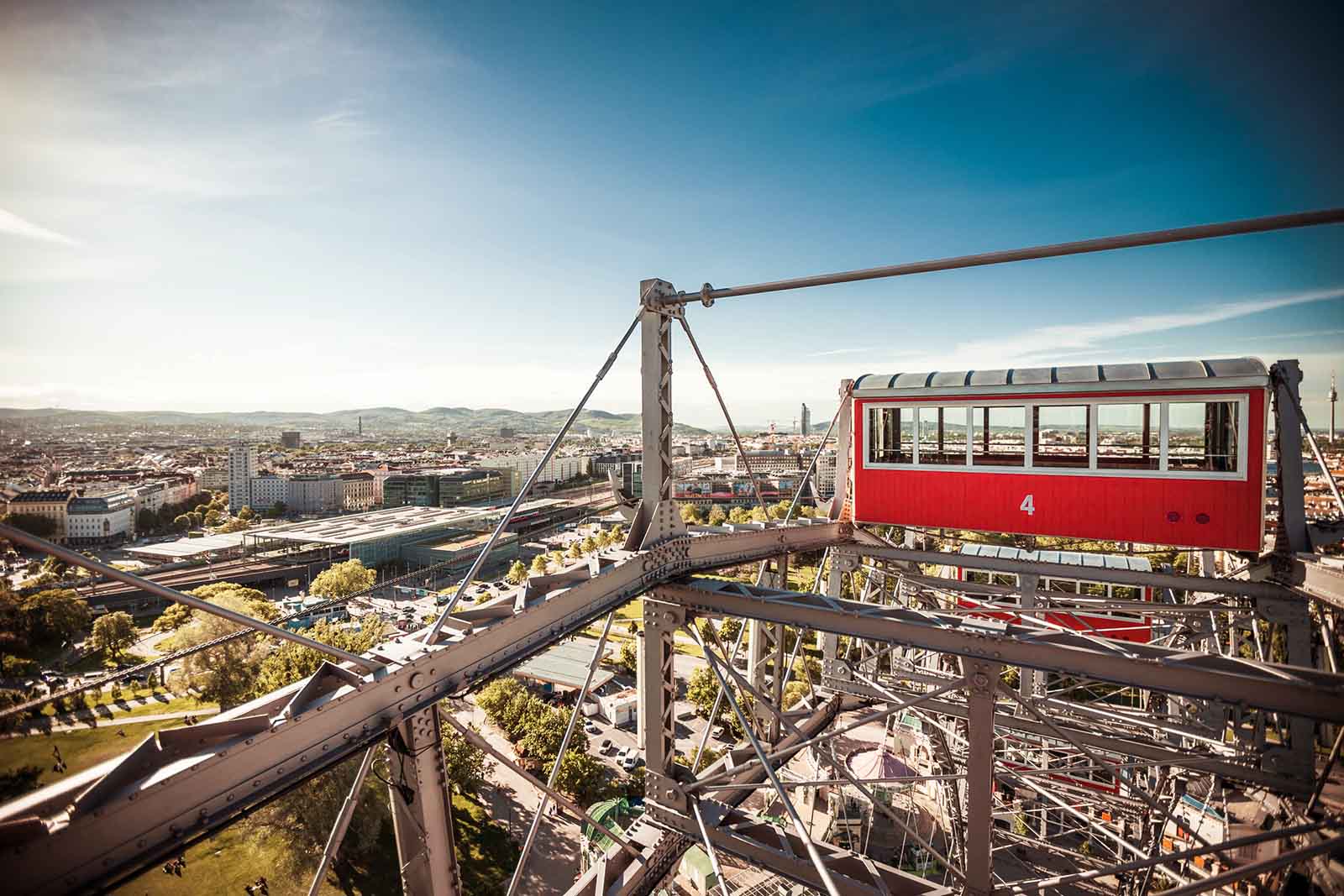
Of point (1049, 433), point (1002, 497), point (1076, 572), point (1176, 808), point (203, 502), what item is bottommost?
point (1176, 808)

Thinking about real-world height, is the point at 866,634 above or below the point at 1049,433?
below

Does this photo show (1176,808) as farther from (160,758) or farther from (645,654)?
(160,758)

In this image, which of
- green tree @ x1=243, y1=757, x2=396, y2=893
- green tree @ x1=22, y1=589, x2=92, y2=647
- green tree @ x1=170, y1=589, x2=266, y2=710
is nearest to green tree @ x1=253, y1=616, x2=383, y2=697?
green tree @ x1=170, y1=589, x2=266, y2=710

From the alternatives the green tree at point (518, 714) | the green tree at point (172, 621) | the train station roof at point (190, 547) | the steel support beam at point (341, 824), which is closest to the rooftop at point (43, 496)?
the steel support beam at point (341, 824)

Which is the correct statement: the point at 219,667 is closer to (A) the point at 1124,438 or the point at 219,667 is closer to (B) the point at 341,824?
(B) the point at 341,824

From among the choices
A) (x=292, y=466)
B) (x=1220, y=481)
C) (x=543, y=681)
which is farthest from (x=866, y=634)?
(x=292, y=466)

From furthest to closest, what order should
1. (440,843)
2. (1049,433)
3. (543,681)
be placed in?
(543,681)
(1049,433)
(440,843)

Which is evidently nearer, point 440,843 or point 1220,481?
point 440,843

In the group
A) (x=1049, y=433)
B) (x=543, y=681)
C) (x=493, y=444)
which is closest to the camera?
(x=1049, y=433)
